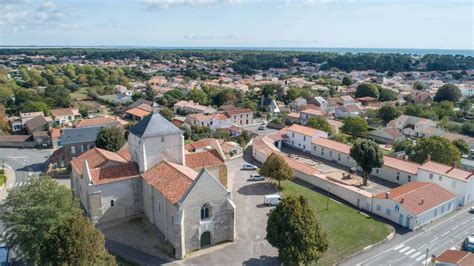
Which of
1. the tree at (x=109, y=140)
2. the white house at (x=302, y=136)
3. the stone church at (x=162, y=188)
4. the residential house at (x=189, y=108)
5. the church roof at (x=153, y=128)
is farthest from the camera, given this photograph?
the residential house at (x=189, y=108)

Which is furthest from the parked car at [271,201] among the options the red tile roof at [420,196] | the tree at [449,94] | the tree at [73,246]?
the tree at [449,94]

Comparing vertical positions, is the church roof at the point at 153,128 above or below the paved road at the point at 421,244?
above

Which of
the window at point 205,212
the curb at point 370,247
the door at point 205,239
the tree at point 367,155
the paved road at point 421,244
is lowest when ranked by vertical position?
the paved road at point 421,244

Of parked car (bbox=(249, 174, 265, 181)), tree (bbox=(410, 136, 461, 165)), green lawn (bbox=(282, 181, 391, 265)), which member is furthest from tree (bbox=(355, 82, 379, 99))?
green lawn (bbox=(282, 181, 391, 265))

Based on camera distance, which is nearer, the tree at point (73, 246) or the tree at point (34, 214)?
the tree at point (73, 246)

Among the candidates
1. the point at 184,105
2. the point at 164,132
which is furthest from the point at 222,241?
the point at 184,105

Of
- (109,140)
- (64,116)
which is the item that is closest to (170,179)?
(109,140)

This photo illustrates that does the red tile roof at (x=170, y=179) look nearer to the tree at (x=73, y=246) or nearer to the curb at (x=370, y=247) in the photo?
the tree at (x=73, y=246)
